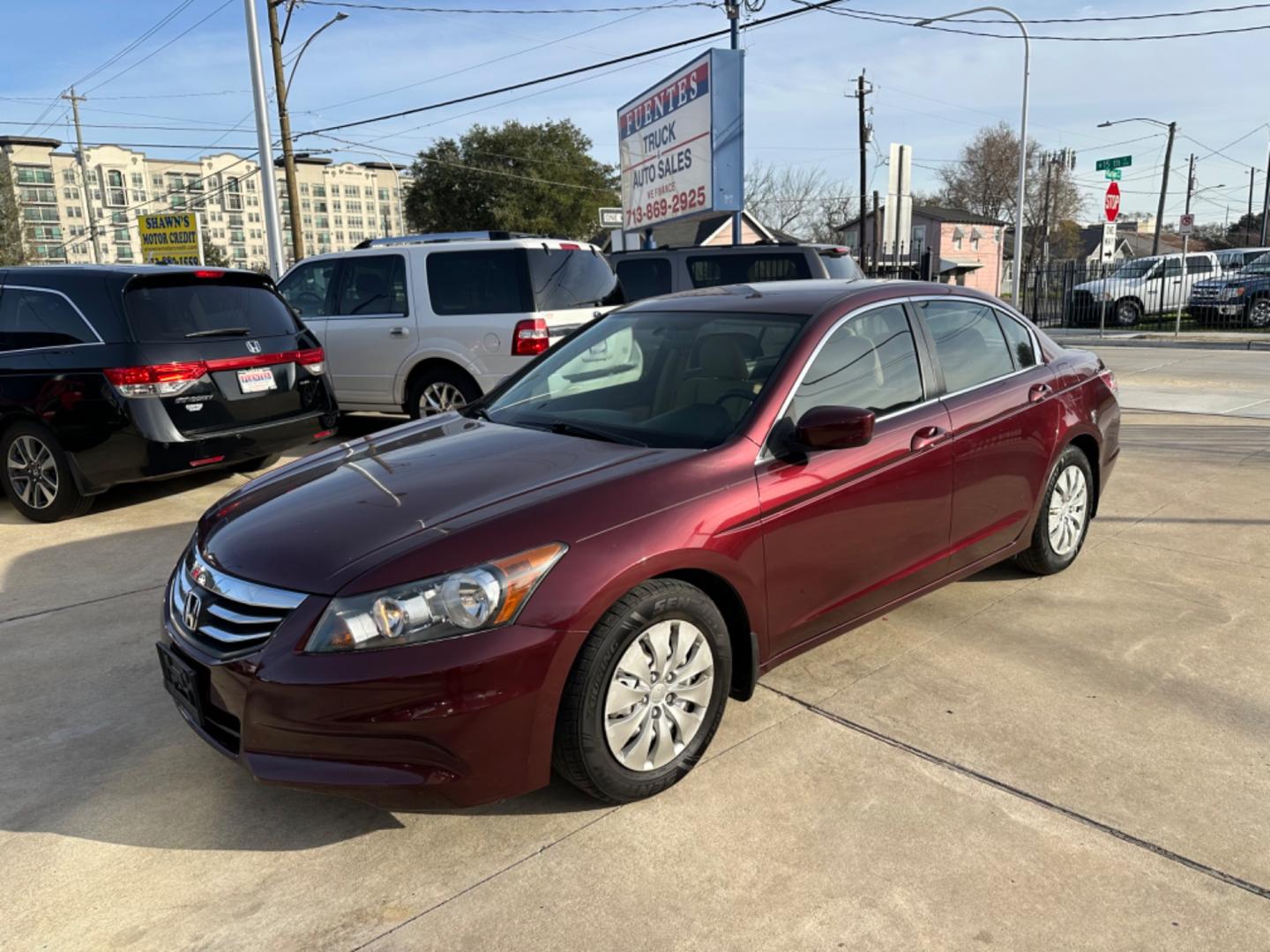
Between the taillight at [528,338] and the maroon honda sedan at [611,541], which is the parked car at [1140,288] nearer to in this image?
the taillight at [528,338]

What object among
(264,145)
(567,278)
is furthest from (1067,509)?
(264,145)

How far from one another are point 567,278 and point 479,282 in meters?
0.76

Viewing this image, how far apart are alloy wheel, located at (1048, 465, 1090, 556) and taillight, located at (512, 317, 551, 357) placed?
14.3 feet

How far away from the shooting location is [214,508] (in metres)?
3.35

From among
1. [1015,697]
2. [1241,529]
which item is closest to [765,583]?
[1015,697]

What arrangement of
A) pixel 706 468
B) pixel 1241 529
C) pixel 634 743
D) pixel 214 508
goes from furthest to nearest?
pixel 1241 529 → pixel 214 508 → pixel 706 468 → pixel 634 743

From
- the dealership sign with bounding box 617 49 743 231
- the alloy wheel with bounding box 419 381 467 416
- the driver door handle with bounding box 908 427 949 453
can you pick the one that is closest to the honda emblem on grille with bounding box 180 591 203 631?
the driver door handle with bounding box 908 427 949 453

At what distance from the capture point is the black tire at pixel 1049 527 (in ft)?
14.6

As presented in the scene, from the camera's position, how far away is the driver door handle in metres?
3.60

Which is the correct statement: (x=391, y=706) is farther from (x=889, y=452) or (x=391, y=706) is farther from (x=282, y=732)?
(x=889, y=452)

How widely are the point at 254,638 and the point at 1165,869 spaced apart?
8.44 feet

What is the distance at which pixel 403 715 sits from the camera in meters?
2.40

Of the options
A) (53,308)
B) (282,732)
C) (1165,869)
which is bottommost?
(1165,869)

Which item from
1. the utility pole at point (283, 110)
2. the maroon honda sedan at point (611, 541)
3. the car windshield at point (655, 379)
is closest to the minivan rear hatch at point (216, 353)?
the maroon honda sedan at point (611, 541)
